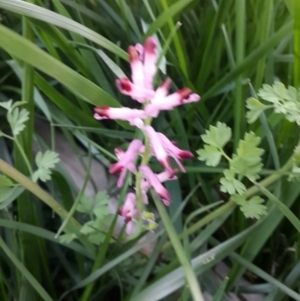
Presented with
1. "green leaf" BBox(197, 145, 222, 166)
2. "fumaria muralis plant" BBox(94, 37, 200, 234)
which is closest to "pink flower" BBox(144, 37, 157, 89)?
"fumaria muralis plant" BBox(94, 37, 200, 234)

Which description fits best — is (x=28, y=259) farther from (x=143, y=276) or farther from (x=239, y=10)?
(x=239, y=10)

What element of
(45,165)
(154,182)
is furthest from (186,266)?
(45,165)

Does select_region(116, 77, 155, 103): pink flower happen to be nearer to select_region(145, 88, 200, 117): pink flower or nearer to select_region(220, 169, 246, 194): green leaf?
select_region(145, 88, 200, 117): pink flower

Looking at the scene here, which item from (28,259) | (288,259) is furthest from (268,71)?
(28,259)

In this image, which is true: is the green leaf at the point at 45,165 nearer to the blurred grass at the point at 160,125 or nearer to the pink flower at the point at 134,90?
the blurred grass at the point at 160,125

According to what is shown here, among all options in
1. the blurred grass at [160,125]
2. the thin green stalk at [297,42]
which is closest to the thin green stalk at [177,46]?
the blurred grass at [160,125]
